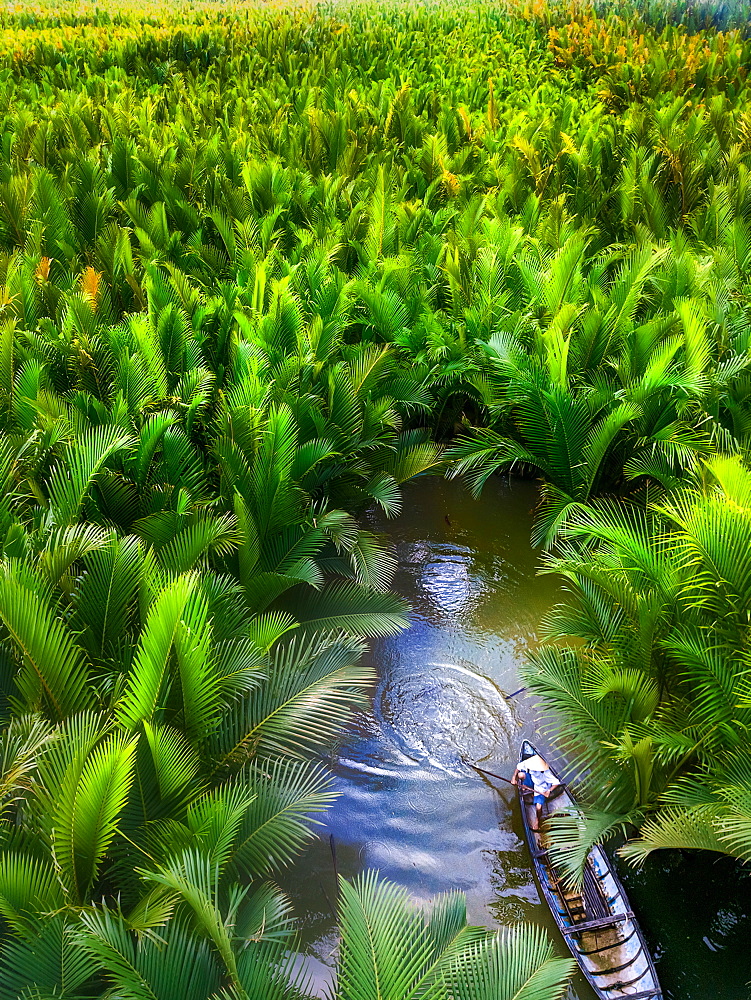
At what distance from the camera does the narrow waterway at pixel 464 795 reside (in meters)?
3.06

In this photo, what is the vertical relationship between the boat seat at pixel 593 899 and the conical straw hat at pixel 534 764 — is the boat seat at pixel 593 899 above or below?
below

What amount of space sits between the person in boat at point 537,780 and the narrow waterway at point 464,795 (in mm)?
135

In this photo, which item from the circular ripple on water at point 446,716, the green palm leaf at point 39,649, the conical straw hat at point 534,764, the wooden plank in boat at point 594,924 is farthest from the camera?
the circular ripple on water at point 446,716

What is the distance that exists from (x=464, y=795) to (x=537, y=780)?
1.08 ft

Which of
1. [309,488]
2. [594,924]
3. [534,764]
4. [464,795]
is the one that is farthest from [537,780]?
Answer: [309,488]

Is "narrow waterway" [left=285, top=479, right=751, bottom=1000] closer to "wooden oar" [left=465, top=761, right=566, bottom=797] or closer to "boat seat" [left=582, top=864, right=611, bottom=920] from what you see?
"wooden oar" [left=465, top=761, right=566, bottom=797]

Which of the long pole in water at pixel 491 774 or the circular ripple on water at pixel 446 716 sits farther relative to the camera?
the circular ripple on water at pixel 446 716

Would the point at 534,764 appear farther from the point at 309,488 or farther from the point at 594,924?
the point at 309,488

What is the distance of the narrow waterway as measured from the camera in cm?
306

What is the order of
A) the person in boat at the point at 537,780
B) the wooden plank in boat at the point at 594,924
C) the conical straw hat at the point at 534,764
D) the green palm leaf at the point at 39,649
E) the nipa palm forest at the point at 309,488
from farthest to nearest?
the conical straw hat at the point at 534,764 → the person in boat at the point at 537,780 → the wooden plank in boat at the point at 594,924 → the green palm leaf at the point at 39,649 → the nipa palm forest at the point at 309,488

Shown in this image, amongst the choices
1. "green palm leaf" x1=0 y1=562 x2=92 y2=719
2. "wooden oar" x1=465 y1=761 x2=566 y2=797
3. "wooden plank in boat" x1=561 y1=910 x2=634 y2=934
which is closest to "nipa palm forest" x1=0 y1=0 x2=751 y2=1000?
"green palm leaf" x1=0 y1=562 x2=92 y2=719

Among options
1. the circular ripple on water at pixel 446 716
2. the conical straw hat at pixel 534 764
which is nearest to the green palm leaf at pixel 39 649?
the circular ripple on water at pixel 446 716

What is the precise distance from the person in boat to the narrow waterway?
0.44ft

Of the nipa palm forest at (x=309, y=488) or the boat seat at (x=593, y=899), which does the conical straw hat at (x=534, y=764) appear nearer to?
the nipa palm forest at (x=309, y=488)
